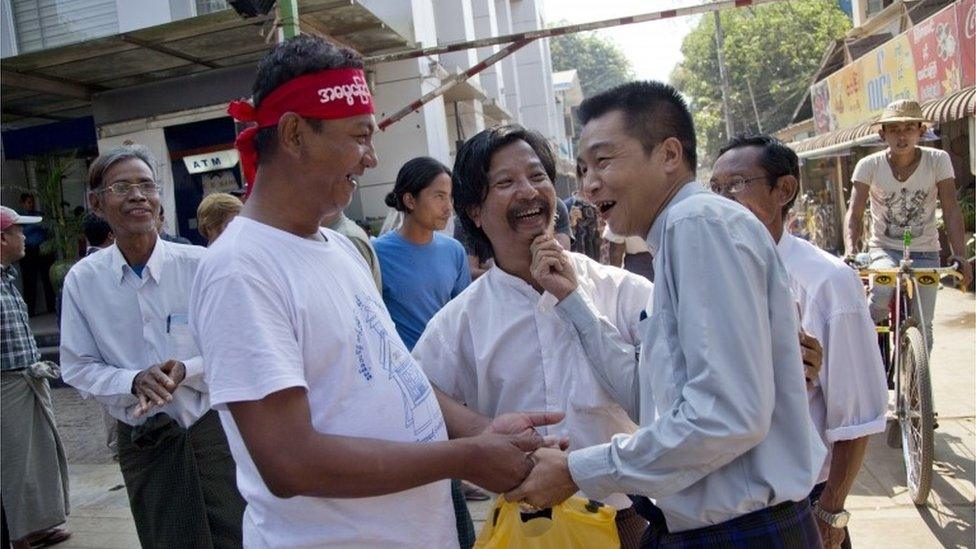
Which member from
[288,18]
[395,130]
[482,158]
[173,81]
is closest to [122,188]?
[482,158]

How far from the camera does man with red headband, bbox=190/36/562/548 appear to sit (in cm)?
147

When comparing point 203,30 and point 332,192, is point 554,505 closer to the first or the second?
point 332,192

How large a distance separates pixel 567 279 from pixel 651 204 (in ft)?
1.24

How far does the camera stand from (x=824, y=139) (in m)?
17.2

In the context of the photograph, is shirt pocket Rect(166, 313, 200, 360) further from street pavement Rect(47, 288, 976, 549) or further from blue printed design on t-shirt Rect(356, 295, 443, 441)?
street pavement Rect(47, 288, 976, 549)

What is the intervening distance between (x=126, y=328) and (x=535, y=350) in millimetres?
1776

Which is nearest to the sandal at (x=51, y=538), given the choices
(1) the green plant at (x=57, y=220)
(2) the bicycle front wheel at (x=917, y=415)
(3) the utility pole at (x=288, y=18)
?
(3) the utility pole at (x=288, y=18)

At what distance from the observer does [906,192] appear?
5.43m

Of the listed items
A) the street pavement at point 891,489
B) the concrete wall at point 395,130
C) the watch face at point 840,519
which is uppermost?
the concrete wall at point 395,130

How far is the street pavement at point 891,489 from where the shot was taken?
13.2 feet

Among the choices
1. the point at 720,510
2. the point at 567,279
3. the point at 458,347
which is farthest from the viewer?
the point at 458,347

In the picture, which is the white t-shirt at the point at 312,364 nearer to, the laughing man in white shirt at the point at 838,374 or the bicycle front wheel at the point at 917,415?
→ the laughing man in white shirt at the point at 838,374

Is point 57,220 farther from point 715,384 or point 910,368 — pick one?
point 715,384

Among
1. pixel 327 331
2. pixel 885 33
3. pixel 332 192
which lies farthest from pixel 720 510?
pixel 885 33
